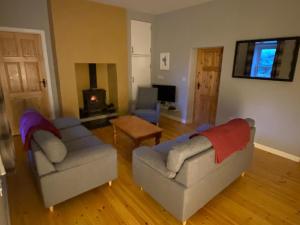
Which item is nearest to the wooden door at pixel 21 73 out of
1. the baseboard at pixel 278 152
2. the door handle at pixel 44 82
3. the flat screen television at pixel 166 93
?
the door handle at pixel 44 82

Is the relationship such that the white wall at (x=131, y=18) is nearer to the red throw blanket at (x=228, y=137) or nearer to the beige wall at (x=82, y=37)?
the beige wall at (x=82, y=37)

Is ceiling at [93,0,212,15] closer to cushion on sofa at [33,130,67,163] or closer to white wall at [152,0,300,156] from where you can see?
white wall at [152,0,300,156]

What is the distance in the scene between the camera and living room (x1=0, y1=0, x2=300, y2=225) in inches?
79.7

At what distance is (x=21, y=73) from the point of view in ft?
12.8

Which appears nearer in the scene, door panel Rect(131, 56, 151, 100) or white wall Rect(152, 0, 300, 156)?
white wall Rect(152, 0, 300, 156)

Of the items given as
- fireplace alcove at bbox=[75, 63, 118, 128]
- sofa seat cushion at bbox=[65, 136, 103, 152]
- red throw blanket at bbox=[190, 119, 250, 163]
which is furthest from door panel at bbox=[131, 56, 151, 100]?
red throw blanket at bbox=[190, 119, 250, 163]

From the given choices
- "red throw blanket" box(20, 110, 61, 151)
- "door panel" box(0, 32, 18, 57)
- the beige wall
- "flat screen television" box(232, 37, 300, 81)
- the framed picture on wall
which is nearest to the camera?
"red throw blanket" box(20, 110, 61, 151)

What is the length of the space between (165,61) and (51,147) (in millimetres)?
4133

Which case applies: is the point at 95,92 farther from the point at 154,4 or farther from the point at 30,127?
the point at 30,127

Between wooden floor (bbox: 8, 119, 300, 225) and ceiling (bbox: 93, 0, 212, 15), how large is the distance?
366cm

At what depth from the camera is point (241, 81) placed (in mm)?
3693

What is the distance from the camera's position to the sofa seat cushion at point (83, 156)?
1980 millimetres

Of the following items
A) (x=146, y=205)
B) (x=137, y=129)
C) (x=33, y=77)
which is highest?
(x=33, y=77)

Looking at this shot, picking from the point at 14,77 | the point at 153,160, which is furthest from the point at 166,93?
the point at 14,77
